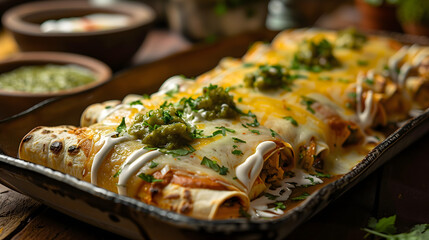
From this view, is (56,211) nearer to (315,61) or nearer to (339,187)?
(339,187)

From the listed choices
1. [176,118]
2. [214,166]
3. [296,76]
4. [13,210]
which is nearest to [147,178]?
[214,166]

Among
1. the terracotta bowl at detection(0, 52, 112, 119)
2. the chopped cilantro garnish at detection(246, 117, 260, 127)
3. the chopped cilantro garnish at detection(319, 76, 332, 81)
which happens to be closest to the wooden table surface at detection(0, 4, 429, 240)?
the chopped cilantro garnish at detection(246, 117, 260, 127)

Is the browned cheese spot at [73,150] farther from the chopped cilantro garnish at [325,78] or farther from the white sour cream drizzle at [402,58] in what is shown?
the white sour cream drizzle at [402,58]

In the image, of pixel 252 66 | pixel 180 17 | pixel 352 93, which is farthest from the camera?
pixel 180 17

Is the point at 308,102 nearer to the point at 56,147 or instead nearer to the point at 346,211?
the point at 346,211

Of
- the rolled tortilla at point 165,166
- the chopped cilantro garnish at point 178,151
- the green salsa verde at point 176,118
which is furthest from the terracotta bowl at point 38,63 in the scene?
the chopped cilantro garnish at point 178,151

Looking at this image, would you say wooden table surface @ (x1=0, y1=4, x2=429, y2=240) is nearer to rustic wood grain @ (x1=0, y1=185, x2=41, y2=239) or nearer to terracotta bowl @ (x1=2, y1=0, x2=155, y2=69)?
rustic wood grain @ (x1=0, y1=185, x2=41, y2=239)

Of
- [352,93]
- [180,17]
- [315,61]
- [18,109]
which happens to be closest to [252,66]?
[315,61]
